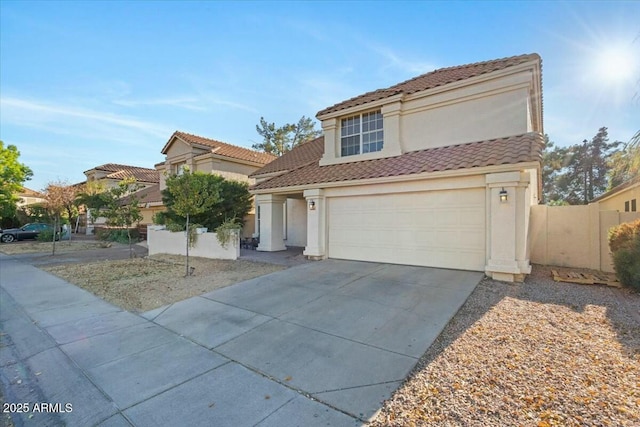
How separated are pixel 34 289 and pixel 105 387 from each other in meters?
7.14

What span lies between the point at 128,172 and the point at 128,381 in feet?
114

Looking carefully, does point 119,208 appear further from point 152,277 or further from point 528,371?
point 528,371

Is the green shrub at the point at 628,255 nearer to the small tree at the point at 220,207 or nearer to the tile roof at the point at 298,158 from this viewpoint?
the tile roof at the point at 298,158

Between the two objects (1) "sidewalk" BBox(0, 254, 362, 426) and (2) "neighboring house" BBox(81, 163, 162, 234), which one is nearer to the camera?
(1) "sidewalk" BBox(0, 254, 362, 426)

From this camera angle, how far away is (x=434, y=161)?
29.3 feet

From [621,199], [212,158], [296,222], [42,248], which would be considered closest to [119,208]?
[212,158]

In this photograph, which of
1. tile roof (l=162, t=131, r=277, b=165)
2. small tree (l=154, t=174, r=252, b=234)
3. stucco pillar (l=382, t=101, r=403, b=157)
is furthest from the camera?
tile roof (l=162, t=131, r=277, b=165)

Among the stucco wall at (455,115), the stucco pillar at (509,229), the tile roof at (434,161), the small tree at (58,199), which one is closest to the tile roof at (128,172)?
the small tree at (58,199)

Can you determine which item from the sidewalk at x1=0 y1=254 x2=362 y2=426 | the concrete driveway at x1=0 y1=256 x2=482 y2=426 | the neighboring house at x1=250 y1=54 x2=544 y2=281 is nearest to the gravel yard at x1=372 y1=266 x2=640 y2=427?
the concrete driveway at x1=0 y1=256 x2=482 y2=426

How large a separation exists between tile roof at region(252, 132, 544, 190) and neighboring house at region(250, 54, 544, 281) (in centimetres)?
4

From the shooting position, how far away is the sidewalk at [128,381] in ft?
8.98

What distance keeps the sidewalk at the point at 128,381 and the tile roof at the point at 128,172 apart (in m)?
28.8

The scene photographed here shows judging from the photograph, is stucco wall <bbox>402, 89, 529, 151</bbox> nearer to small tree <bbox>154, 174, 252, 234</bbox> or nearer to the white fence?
the white fence

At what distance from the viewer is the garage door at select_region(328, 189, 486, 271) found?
8.13 metres
